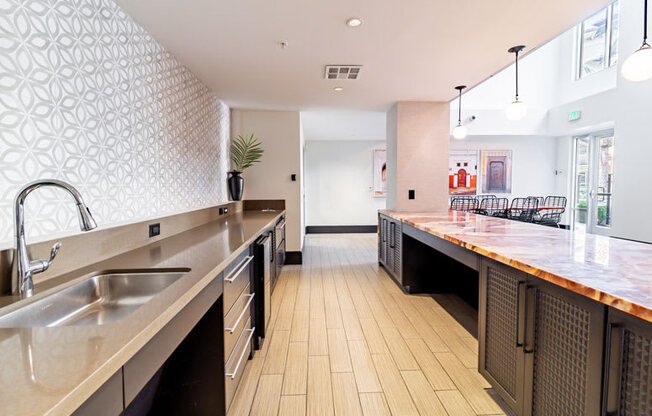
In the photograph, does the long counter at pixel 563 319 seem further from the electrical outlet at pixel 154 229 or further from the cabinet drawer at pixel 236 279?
the electrical outlet at pixel 154 229

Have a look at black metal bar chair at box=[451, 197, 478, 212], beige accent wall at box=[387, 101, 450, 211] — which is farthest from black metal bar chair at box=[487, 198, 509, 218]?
beige accent wall at box=[387, 101, 450, 211]

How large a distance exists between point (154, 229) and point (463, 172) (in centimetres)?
821

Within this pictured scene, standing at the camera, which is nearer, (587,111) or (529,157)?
(587,111)

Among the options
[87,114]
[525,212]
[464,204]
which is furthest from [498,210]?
[87,114]

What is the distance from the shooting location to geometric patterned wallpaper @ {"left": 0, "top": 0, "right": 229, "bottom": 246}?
4.27 ft

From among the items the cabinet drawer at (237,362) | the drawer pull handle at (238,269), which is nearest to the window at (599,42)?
the drawer pull handle at (238,269)

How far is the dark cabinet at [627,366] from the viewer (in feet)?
3.09

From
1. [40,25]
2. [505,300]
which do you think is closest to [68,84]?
[40,25]

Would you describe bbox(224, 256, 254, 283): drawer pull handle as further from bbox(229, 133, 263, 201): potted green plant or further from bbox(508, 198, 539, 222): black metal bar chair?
bbox(508, 198, 539, 222): black metal bar chair

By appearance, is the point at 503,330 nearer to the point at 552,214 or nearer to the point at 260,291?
the point at 260,291

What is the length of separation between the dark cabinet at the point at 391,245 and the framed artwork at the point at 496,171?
5367mm

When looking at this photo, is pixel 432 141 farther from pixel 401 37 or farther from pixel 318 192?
pixel 318 192

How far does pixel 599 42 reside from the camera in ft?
23.7

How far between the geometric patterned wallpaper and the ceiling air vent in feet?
4.62
